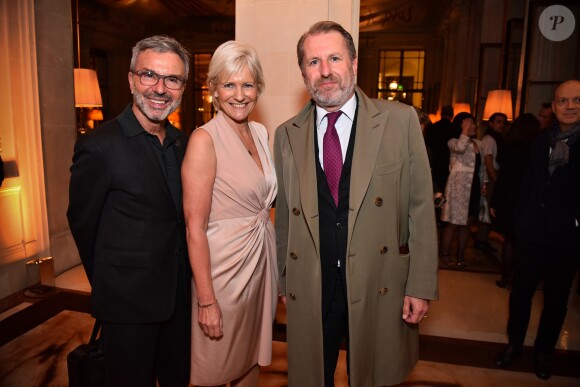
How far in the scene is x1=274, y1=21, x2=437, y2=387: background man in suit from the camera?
1.71m

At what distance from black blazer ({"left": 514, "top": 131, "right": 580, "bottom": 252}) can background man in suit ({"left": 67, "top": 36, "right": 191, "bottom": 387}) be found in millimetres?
2196

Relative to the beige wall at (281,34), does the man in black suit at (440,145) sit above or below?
below

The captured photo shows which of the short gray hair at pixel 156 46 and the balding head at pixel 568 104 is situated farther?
the balding head at pixel 568 104

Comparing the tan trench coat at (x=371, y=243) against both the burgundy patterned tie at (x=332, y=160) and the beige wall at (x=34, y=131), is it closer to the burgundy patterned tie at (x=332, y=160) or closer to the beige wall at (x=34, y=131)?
the burgundy patterned tie at (x=332, y=160)

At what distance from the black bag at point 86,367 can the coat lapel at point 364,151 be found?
3.67 feet

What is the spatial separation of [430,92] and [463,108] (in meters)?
6.90

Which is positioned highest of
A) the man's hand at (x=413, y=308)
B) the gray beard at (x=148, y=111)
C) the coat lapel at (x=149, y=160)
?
the gray beard at (x=148, y=111)

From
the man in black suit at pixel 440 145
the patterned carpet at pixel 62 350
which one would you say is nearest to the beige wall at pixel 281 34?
the patterned carpet at pixel 62 350

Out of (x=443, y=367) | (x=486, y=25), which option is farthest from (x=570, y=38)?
(x=443, y=367)

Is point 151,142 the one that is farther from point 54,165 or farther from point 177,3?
point 177,3

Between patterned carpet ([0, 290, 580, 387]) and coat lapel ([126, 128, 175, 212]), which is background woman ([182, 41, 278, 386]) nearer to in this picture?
coat lapel ([126, 128, 175, 212])

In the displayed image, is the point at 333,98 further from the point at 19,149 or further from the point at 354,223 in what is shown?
the point at 19,149

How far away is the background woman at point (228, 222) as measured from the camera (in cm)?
173

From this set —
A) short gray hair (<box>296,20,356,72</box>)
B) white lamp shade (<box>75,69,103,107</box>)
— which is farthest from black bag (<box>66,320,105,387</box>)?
white lamp shade (<box>75,69,103,107</box>)
